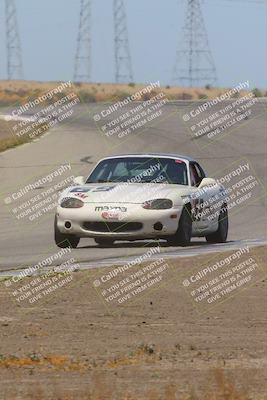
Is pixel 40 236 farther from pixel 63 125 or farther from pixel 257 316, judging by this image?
pixel 63 125

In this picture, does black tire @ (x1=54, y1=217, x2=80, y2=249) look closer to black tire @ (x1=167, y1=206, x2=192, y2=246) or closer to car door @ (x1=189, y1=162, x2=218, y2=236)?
black tire @ (x1=167, y1=206, x2=192, y2=246)

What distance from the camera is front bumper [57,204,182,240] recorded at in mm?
18250

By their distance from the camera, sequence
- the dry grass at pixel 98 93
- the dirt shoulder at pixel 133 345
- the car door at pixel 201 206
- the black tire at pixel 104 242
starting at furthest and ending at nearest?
the dry grass at pixel 98 93
the black tire at pixel 104 242
the car door at pixel 201 206
the dirt shoulder at pixel 133 345

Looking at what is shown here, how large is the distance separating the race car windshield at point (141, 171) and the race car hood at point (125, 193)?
26 cm

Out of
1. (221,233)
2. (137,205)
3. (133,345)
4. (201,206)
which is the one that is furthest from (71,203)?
(133,345)

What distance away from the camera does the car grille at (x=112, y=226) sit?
18297 mm

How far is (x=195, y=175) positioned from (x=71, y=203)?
2.41 meters

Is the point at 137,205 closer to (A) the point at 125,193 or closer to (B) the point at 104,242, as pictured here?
(A) the point at 125,193

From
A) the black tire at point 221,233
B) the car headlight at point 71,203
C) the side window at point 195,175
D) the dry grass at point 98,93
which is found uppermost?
the car headlight at point 71,203

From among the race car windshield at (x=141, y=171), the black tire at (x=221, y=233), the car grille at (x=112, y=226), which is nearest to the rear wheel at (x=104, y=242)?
the race car windshield at (x=141, y=171)

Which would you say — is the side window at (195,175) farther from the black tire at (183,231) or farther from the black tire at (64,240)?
the black tire at (64,240)

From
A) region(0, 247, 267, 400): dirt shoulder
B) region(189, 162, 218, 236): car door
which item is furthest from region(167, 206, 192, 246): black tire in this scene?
region(0, 247, 267, 400): dirt shoulder

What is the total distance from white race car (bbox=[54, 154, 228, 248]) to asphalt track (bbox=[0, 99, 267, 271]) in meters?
0.27

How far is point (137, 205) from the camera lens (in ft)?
60.3
